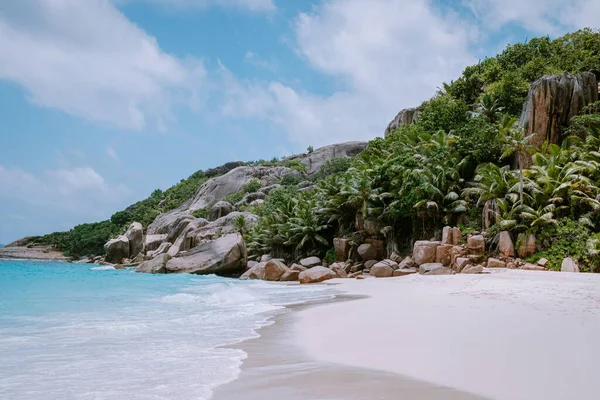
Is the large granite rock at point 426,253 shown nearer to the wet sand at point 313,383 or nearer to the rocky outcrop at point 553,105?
the rocky outcrop at point 553,105

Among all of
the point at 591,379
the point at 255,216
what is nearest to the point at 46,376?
the point at 591,379

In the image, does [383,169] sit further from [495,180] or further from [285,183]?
[285,183]

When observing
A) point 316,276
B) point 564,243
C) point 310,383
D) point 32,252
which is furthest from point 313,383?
point 32,252

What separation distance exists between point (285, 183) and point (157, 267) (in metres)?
28.7

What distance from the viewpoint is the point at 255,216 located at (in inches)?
1754

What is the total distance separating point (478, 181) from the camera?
75.5 feet

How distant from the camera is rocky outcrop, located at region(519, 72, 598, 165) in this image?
23719 mm

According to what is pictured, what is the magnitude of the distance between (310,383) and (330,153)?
6935cm

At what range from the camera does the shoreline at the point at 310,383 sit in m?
3.96

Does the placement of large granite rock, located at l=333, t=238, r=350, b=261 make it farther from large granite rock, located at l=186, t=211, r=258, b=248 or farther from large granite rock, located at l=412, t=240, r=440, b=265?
large granite rock, located at l=186, t=211, r=258, b=248

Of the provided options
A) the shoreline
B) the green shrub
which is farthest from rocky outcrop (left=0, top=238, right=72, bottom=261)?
the shoreline

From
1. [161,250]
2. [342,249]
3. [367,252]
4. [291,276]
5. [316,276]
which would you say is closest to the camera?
[316,276]

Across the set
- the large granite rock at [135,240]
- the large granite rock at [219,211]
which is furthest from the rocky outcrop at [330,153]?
the large granite rock at [135,240]

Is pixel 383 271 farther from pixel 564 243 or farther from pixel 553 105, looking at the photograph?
pixel 553 105
